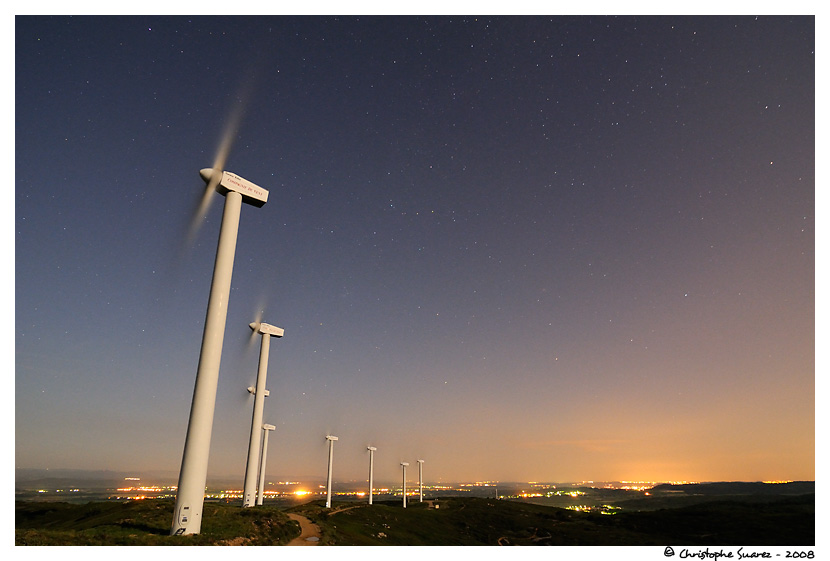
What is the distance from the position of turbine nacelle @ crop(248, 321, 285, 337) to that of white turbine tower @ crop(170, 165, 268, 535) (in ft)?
175

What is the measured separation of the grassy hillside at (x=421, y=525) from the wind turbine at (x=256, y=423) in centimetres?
370

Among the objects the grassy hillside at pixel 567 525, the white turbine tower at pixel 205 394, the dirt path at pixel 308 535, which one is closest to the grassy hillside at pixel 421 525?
the grassy hillside at pixel 567 525

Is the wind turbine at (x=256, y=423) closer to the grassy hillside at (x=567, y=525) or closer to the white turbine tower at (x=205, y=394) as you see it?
the grassy hillside at (x=567, y=525)

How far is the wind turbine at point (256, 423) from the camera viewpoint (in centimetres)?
8573

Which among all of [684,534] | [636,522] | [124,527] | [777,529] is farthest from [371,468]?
[124,527]

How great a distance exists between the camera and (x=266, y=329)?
97188 millimetres

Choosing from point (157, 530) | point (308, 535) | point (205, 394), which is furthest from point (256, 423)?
point (205, 394)

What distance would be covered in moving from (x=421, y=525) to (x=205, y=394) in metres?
92.7

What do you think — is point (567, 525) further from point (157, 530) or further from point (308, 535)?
point (157, 530)

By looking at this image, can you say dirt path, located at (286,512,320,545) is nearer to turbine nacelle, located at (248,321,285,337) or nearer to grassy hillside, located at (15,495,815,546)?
grassy hillside, located at (15,495,815,546)

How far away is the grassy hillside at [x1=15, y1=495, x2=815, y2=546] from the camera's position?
43500 millimetres
